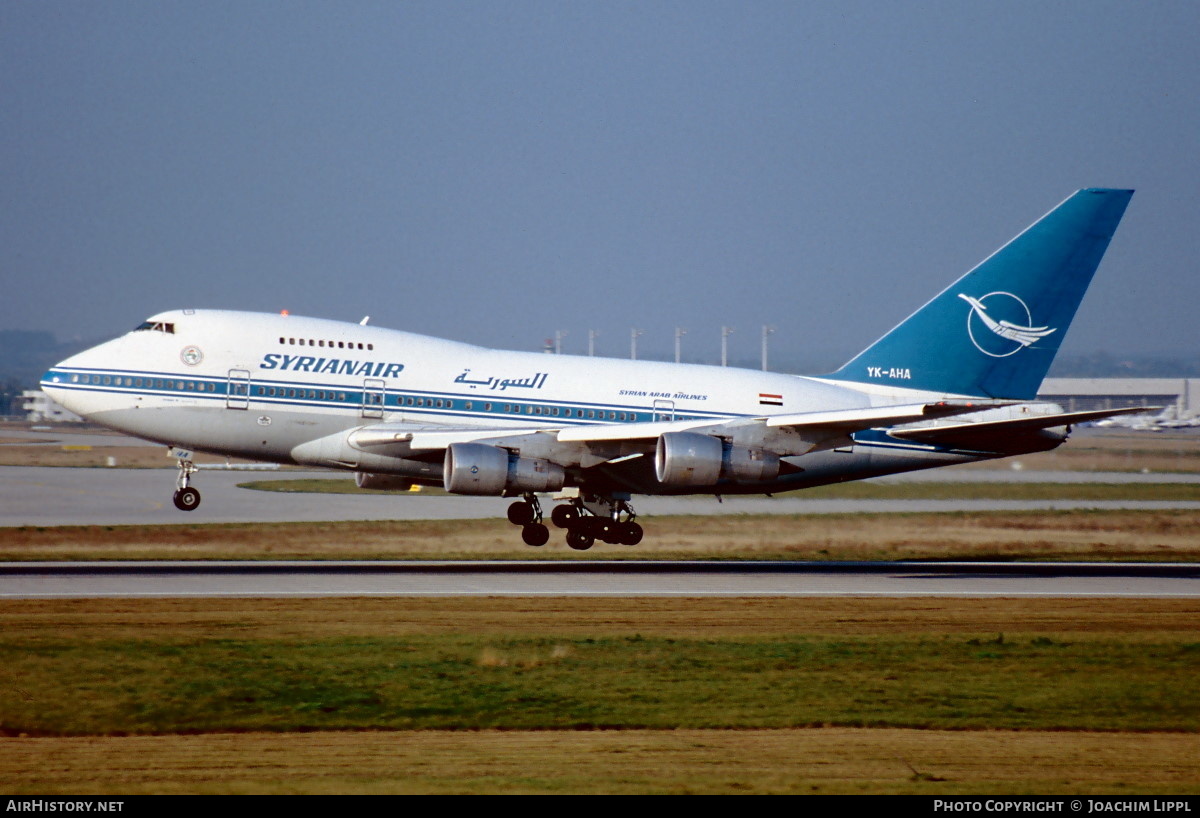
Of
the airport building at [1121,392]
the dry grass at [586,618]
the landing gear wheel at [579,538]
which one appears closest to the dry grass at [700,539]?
the landing gear wheel at [579,538]

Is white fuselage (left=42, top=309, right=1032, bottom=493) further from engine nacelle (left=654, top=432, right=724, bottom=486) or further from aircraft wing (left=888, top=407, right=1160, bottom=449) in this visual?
engine nacelle (left=654, top=432, right=724, bottom=486)

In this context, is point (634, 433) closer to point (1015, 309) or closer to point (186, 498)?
point (1015, 309)

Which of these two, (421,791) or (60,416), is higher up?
(60,416)

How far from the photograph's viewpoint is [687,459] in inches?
1233

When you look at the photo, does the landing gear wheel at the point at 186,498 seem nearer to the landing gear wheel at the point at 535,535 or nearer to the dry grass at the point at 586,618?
the landing gear wheel at the point at 535,535

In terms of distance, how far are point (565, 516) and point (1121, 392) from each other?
465 feet

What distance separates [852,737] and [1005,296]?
23.7m

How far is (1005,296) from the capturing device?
3600 cm

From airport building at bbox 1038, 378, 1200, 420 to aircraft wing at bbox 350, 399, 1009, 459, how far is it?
130028 mm

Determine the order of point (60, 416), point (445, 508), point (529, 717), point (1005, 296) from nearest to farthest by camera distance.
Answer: point (529, 717) → point (1005, 296) → point (445, 508) → point (60, 416)

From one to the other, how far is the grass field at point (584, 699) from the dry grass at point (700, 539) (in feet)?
36.5
